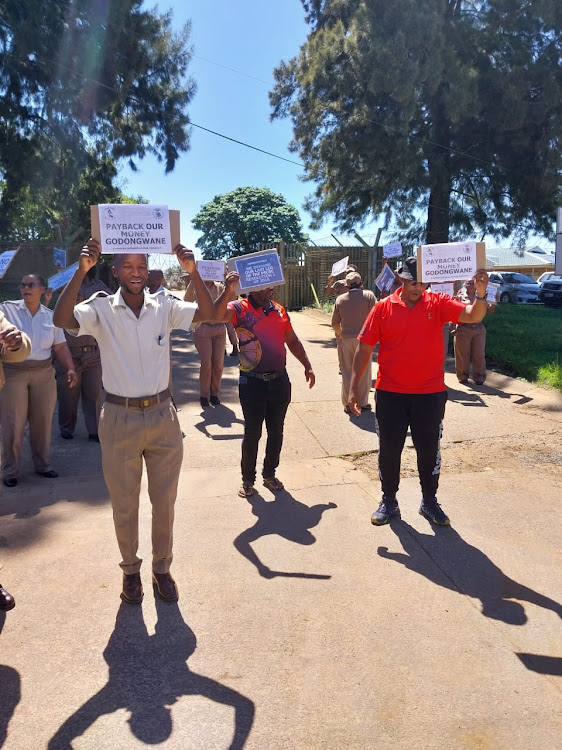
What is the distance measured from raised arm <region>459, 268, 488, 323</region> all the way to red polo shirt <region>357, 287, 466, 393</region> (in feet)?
0.17

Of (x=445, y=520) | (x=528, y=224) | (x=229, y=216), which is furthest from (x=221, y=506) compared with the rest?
(x=229, y=216)

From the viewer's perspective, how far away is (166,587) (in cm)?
342

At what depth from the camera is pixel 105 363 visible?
3.24 metres

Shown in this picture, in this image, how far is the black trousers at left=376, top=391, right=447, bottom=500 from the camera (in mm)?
4336

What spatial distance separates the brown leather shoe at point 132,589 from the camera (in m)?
3.37

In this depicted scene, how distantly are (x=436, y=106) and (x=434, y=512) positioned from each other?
12.6 metres

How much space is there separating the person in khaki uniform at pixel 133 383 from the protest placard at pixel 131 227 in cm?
7

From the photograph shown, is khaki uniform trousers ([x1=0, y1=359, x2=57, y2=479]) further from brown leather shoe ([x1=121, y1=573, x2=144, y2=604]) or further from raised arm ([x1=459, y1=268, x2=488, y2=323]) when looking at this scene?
raised arm ([x1=459, y1=268, x2=488, y2=323])

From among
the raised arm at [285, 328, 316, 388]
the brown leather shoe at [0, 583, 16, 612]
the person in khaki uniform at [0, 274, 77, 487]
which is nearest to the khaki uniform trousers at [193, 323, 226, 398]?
the person in khaki uniform at [0, 274, 77, 487]

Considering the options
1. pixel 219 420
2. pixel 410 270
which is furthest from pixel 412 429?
pixel 219 420

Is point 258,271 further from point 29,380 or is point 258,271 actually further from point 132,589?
point 132,589

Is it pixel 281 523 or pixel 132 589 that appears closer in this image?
pixel 132 589

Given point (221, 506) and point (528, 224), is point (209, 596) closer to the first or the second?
point (221, 506)

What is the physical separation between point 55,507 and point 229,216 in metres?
37.2
